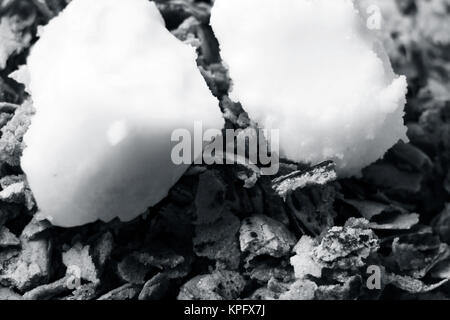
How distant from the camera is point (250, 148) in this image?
1253 mm

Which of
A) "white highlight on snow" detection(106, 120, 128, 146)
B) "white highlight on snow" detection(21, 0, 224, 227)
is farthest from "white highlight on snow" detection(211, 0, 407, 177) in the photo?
"white highlight on snow" detection(106, 120, 128, 146)

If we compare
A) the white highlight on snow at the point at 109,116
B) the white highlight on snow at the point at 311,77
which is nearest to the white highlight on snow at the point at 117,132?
the white highlight on snow at the point at 109,116

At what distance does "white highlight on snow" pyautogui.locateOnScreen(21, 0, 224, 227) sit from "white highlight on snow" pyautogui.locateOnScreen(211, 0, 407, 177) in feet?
0.42

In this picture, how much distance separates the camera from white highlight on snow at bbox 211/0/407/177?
1230mm

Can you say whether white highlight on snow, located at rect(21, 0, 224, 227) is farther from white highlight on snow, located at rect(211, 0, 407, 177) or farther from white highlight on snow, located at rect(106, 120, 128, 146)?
white highlight on snow, located at rect(211, 0, 407, 177)

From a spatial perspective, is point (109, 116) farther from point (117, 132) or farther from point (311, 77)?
point (311, 77)

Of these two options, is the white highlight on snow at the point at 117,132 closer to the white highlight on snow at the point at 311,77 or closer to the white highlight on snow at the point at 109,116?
the white highlight on snow at the point at 109,116

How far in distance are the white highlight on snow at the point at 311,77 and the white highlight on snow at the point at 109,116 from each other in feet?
0.42

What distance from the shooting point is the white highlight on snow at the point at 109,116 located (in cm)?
110

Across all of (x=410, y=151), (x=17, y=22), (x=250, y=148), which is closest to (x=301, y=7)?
(x=250, y=148)

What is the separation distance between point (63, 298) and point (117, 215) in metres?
0.20

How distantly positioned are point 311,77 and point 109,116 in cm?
46

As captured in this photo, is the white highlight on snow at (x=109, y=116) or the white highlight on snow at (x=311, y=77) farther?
the white highlight on snow at (x=311, y=77)

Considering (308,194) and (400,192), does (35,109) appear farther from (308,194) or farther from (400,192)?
(400,192)
